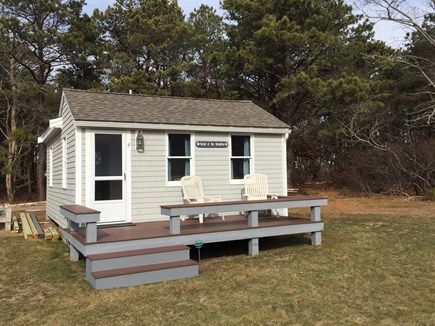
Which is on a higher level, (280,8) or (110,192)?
(280,8)

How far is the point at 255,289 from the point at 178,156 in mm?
3966

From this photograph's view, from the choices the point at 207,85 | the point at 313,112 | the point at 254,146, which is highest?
the point at 207,85

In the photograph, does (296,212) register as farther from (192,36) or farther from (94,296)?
(192,36)

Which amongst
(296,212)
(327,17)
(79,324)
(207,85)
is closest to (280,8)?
(327,17)

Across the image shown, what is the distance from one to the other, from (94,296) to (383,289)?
368cm

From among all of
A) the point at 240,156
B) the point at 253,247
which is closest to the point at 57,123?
the point at 240,156

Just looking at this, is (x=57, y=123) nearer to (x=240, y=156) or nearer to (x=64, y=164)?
(x=64, y=164)

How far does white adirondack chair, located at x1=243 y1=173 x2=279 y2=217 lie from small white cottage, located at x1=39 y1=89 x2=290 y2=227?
273 mm

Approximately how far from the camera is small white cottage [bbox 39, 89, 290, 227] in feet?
24.8

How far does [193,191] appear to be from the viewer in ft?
A: 26.9

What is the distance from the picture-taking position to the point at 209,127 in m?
8.50

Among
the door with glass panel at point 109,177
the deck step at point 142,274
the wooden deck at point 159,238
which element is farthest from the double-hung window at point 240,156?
the deck step at point 142,274

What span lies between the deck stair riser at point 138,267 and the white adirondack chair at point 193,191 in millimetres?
2289

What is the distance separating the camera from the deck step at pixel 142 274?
507 centimetres
